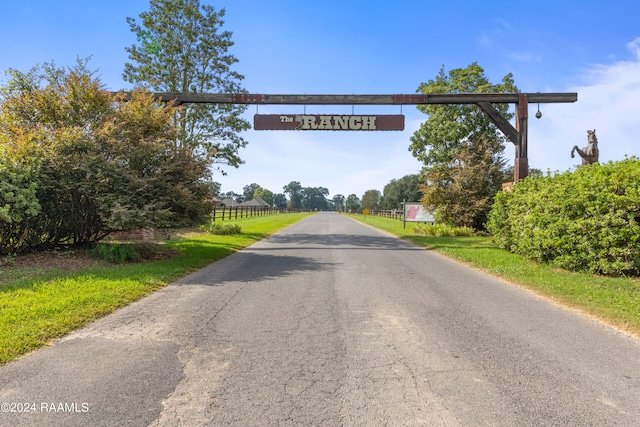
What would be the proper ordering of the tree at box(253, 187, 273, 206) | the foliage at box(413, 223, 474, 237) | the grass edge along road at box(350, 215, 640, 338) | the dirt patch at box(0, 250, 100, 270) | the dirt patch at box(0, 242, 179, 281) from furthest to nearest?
the tree at box(253, 187, 273, 206) → the foliage at box(413, 223, 474, 237) → the dirt patch at box(0, 250, 100, 270) → the dirt patch at box(0, 242, 179, 281) → the grass edge along road at box(350, 215, 640, 338)

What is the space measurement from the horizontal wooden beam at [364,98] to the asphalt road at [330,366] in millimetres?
9899

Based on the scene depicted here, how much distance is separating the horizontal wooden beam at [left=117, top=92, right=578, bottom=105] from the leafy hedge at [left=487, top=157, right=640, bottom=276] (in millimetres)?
5200

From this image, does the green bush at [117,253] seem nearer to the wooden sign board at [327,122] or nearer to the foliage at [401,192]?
the wooden sign board at [327,122]

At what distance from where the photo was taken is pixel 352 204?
147m

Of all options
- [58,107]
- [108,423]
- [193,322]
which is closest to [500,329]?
[193,322]

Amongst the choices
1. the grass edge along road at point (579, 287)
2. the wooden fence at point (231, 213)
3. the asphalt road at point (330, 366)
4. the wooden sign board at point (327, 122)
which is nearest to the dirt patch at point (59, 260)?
the asphalt road at point (330, 366)

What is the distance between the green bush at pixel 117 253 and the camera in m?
9.43

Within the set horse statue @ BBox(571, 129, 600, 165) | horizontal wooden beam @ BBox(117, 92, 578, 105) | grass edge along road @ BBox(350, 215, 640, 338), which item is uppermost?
horizontal wooden beam @ BBox(117, 92, 578, 105)

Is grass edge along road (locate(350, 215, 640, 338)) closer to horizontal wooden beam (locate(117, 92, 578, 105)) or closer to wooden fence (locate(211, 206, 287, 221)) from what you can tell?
horizontal wooden beam (locate(117, 92, 578, 105))

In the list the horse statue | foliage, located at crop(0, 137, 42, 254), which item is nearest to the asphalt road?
foliage, located at crop(0, 137, 42, 254)

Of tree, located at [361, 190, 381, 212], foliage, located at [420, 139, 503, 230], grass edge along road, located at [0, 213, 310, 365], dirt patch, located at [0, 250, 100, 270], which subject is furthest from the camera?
tree, located at [361, 190, 381, 212]

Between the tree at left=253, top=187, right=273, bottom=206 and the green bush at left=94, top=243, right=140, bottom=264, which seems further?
the tree at left=253, top=187, right=273, bottom=206

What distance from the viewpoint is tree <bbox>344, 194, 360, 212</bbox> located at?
144375 mm

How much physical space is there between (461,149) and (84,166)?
70.8ft
